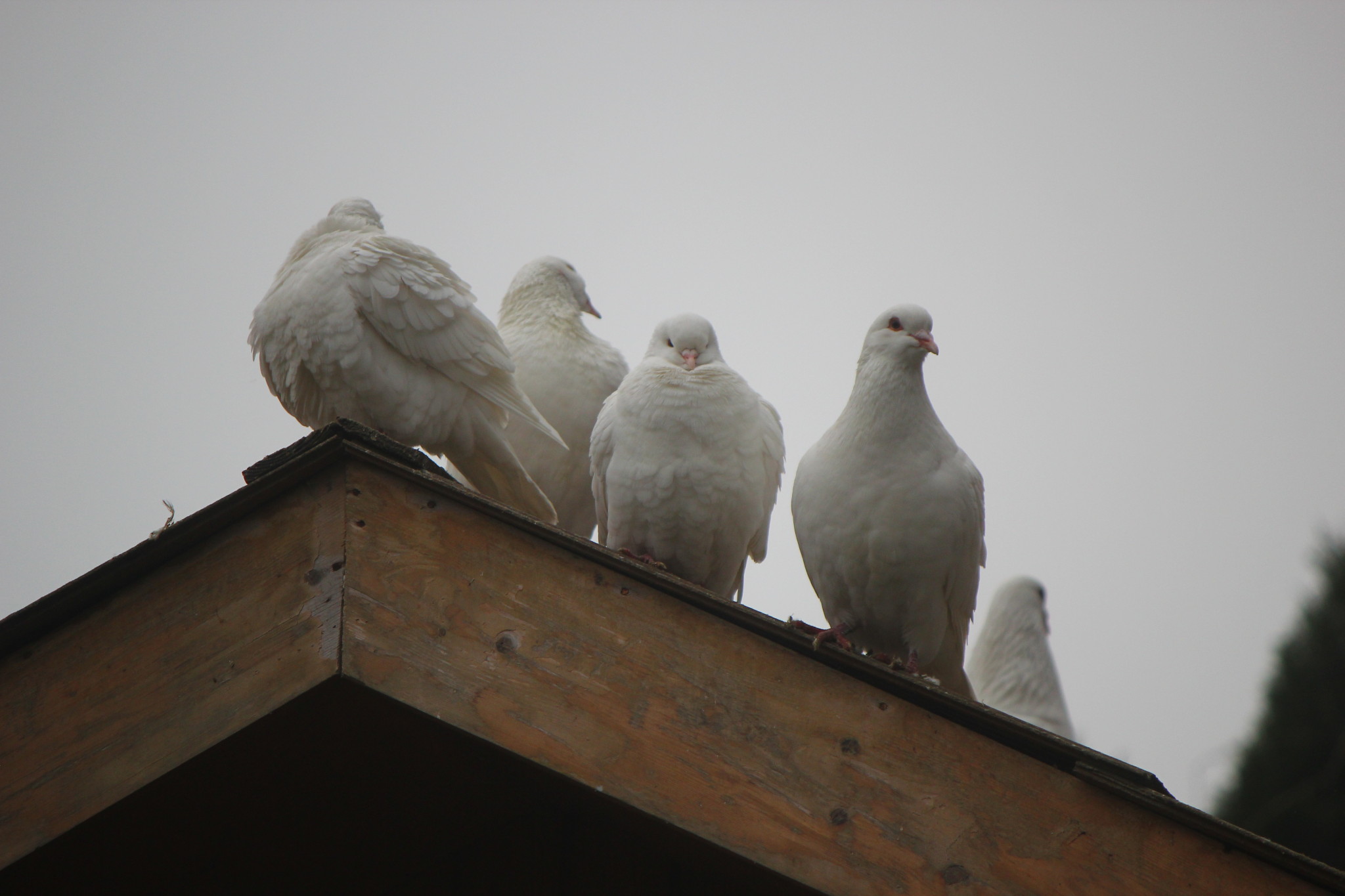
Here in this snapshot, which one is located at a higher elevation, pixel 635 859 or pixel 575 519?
pixel 575 519

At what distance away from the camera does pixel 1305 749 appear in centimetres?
1176

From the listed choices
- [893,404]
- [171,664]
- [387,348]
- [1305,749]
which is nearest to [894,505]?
[893,404]

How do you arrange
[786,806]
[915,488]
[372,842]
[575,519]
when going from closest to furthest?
1. [786,806]
2. [372,842]
3. [915,488]
4. [575,519]

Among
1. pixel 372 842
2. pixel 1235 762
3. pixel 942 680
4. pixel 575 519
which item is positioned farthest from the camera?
pixel 1235 762

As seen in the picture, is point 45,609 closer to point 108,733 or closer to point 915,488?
point 108,733

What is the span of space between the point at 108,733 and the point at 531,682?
930 millimetres

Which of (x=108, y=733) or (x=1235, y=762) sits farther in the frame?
(x=1235, y=762)

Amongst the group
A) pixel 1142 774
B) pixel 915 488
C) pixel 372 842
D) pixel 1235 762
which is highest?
pixel 915 488

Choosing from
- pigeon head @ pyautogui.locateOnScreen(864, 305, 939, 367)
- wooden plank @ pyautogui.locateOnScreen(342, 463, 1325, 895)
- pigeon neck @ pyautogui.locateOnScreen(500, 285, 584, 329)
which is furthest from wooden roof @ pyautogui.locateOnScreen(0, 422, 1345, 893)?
pigeon neck @ pyautogui.locateOnScreen(500, 285, 584, 329)

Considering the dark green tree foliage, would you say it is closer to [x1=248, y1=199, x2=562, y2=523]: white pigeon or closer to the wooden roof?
[x1=248, y1=199, x2=562, y2=523]: white pigeon

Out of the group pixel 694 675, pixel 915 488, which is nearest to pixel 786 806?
pixel 694 675

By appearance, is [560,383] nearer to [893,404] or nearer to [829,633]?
[893,404]

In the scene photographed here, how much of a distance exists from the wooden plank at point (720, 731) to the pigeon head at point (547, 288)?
3.79 m

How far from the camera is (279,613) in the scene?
246 cm
